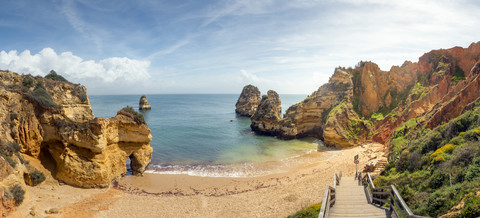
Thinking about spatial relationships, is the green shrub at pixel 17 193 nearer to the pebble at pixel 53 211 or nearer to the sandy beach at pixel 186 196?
the sandy beach at pixel 186 196

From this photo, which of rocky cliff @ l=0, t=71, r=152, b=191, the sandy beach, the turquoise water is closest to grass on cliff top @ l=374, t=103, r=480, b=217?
the sandy beach

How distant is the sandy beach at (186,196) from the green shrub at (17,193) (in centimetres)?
52

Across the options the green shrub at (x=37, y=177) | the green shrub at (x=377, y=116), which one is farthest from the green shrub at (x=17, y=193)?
the green shrub at (x=377, y=116)

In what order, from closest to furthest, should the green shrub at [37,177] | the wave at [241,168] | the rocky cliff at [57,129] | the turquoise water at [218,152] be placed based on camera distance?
the green shrub at [37,177]
the rocky cliff at [57,129]
the wave at [241,168]
the turquoise water at [218,152]

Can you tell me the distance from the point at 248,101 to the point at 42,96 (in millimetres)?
67505

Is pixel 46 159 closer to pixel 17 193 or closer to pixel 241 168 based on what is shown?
pixel 17 193

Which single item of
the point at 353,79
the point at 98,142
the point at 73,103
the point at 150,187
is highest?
the point at 353,79

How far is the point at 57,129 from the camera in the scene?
1922 cm

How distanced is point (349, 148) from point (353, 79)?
16.3 metres

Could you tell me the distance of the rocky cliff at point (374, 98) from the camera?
3100 cm

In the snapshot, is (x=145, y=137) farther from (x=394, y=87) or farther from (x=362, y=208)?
(x=394, y=87)

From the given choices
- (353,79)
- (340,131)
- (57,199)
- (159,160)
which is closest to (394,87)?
(353,79)

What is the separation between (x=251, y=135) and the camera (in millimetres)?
48125

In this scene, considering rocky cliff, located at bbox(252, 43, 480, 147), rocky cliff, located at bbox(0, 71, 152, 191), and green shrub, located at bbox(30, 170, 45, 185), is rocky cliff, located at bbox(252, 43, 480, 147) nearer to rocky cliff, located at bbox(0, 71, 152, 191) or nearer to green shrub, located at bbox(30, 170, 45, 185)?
rocky cliff, located at bbox(0, 71, 152, 191)
